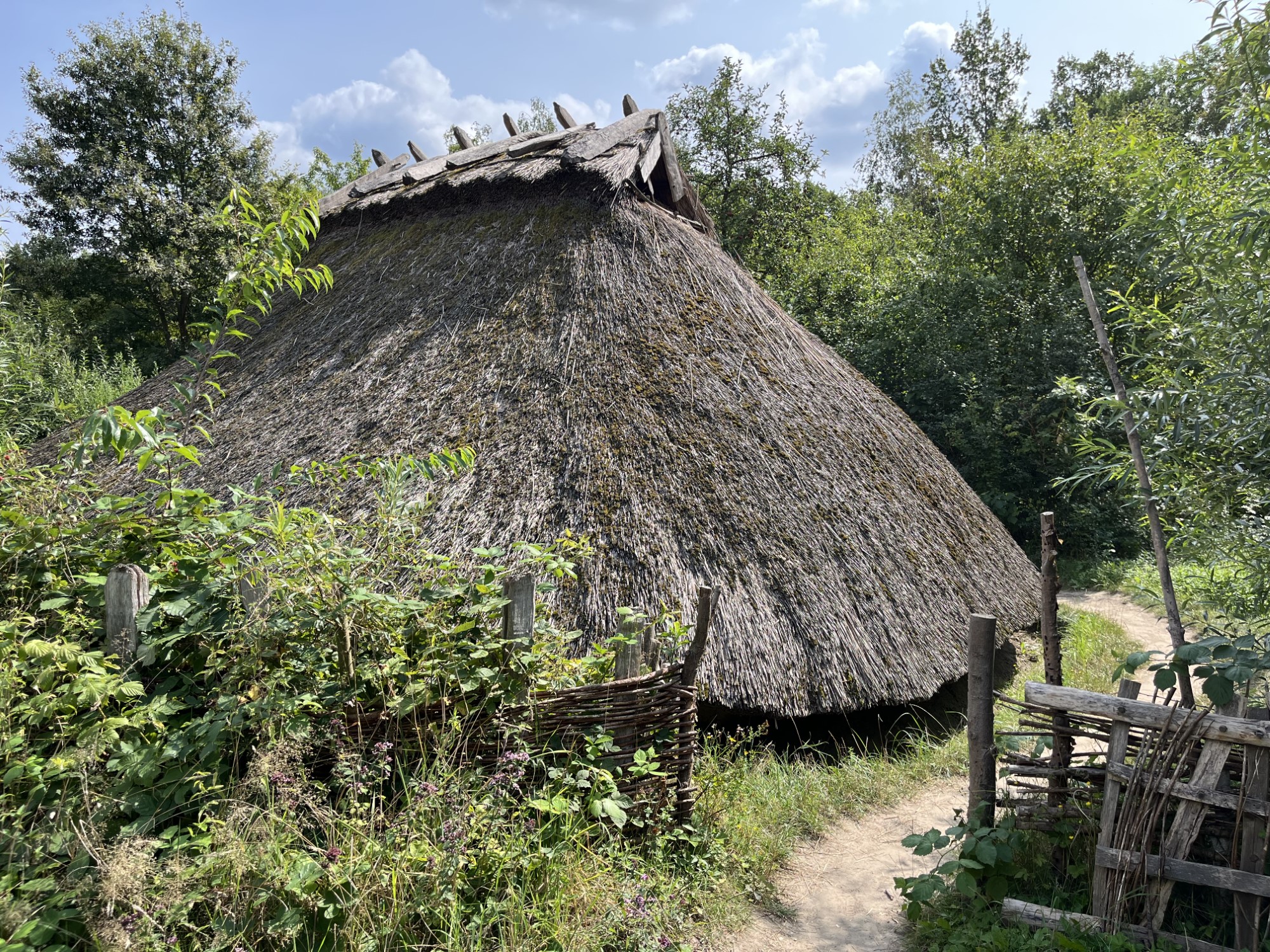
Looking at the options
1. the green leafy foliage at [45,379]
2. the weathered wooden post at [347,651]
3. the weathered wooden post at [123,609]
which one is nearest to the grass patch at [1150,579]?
the weathered wooden post at [347,651]

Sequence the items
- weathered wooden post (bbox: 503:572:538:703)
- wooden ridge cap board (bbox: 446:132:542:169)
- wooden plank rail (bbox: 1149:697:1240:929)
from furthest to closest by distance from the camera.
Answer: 1. wooden ridge cap board (bbox: 446:132:542:169)
2. weathered wooden post (bbox: 503:572:538:703)
3. wooden plank rail (bbox: 1149:697:1240:929)

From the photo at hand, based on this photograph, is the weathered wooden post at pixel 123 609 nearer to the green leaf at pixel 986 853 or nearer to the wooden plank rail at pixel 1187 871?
the green leaf at pixel 986 853

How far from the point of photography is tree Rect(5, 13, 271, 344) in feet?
47.7

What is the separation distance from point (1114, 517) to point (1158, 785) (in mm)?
10210

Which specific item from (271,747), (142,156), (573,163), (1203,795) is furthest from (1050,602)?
(142,156)

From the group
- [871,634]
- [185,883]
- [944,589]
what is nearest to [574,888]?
[185,883]

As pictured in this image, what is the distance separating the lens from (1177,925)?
2.73m

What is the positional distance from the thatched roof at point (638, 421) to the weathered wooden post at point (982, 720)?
3.90 ft

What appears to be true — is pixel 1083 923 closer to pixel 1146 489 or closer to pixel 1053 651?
pixel 1053 651

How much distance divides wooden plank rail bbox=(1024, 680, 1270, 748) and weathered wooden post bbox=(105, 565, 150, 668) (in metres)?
3.30

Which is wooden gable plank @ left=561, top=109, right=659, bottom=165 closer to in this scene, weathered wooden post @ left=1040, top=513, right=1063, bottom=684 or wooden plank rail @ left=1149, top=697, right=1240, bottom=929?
weathered wooden post @ left=1040, top=513, right=1063, bottom=684

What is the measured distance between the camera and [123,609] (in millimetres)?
2535

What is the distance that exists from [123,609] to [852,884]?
3.33 meters

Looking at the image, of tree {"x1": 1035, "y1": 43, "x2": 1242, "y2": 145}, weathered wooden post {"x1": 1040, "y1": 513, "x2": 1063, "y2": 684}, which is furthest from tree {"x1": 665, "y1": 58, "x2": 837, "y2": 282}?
weathered wooden post {"x1": 1040, "y1": 513, "x2": 1063, "y2": 684}
